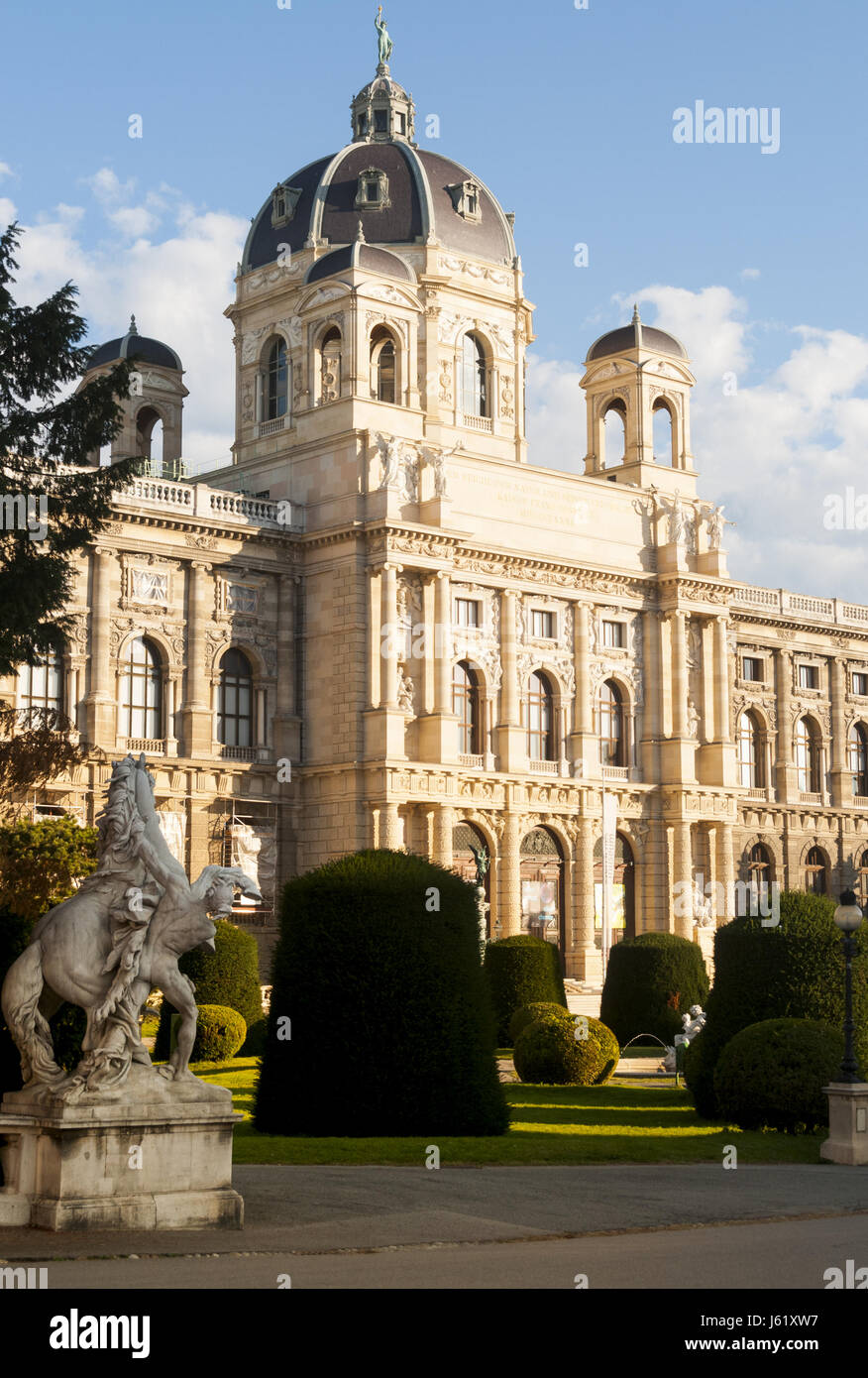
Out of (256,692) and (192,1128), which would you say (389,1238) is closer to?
(192,1128)

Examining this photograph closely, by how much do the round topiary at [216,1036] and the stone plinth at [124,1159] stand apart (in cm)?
1844

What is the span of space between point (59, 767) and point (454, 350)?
34.4 metres

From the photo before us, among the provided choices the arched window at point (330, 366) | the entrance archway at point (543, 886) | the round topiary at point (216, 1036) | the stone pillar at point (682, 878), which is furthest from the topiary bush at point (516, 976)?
the arched window at point (330, 366)

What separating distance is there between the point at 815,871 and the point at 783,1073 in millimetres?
45026

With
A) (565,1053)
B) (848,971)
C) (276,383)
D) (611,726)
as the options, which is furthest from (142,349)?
(848,971)

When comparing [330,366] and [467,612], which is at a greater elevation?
[330,366]

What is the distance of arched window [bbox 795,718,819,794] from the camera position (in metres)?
65.5

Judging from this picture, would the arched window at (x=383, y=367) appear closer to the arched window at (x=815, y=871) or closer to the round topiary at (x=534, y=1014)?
the arched window at (x=815, y=871)

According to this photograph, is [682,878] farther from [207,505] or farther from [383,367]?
[207,505]

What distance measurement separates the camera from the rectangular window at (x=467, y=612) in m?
51.9

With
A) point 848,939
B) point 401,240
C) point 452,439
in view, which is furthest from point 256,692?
point 848,939

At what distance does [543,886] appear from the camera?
5372 cm

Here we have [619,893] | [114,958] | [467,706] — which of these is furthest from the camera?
[619,893]

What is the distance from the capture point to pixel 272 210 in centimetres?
5953
